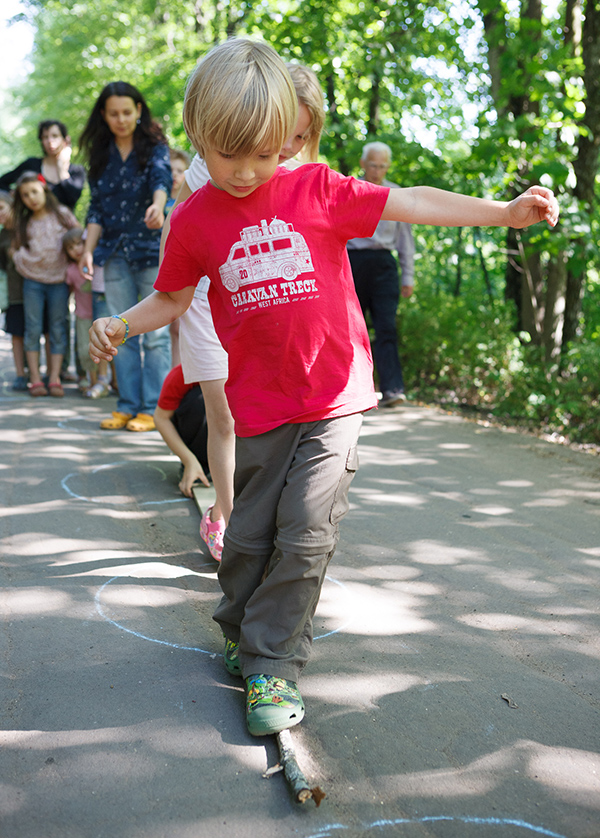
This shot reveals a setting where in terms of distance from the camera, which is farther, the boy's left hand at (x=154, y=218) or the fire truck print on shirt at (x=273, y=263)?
the boy's left hand at (x=154, y=218)

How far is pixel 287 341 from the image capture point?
2.04 meters

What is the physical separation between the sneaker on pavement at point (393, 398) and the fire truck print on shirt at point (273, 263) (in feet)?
15.6

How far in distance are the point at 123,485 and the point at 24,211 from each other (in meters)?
3.82

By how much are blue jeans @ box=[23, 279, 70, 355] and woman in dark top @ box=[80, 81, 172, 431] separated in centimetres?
141

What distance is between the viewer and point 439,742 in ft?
6.31

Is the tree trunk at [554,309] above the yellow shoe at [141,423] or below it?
above

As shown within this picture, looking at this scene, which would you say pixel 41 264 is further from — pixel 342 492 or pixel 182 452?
pixel 342 492

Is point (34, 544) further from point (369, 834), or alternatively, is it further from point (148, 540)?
point (369, 834)

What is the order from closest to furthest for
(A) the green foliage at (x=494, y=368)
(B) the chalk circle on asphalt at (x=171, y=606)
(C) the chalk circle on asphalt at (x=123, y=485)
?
1. (B) the chalk circle on asphalt at (x=171, y=606)
2. (C) the chalk circle on asphalt at (x=123, y=485)
3. (A) the green foliage at (x=494, y=368)

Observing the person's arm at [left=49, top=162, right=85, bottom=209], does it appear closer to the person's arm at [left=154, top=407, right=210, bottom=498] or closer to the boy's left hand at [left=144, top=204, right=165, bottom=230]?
the boy's left hand at [left=144, top=204, right=165, bottom=230]

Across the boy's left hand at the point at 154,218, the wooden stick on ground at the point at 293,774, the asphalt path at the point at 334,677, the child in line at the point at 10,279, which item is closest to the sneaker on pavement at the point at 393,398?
the asphalt path at the point at 334,677

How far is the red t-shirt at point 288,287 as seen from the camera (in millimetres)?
2053

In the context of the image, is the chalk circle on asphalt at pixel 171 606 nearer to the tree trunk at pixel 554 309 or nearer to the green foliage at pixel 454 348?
the green foliage at pixel 454 348

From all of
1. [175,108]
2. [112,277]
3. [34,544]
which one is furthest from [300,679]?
[175,108]
